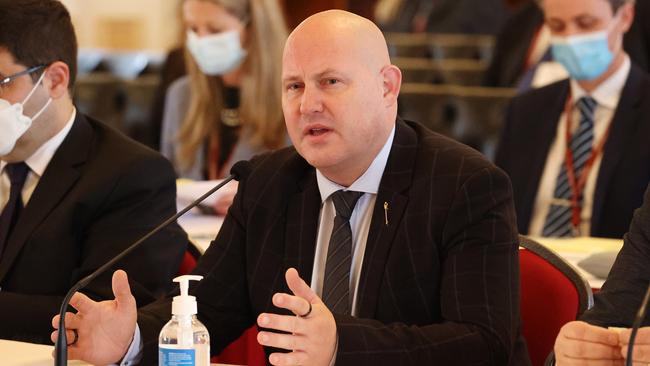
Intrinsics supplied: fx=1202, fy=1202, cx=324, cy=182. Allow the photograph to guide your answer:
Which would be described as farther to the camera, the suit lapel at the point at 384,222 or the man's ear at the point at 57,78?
the man's ear at the point at 57,78

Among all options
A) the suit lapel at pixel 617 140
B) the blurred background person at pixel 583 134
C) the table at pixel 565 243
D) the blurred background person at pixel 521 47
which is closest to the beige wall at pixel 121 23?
the blurred background person at pixel 521 47

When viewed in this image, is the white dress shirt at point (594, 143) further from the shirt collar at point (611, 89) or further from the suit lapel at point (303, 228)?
the suit lapel at point (303, 228)

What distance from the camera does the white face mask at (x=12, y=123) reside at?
3.00 meters

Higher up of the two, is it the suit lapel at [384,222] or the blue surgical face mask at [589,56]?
the blue surgical face mask at [589,56]

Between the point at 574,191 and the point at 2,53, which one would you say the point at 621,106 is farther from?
the point at 2,53

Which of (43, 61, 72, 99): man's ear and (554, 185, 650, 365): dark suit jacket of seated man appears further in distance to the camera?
(43, 61, 72, 99): man's ear

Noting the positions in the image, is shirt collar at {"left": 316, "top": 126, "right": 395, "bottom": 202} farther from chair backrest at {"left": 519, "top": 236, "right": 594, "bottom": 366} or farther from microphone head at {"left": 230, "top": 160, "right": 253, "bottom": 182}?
chair backrest at {"left": 519, "top": 236, "right": 594, "bottom": 366}

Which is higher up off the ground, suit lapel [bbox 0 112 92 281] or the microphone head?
the microphone head

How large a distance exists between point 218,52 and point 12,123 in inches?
87.6

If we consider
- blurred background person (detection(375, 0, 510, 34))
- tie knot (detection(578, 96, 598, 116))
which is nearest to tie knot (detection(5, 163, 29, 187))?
tie knot (detection(578, 96, 598, 116))

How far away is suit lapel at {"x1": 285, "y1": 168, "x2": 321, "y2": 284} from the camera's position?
8.32ft

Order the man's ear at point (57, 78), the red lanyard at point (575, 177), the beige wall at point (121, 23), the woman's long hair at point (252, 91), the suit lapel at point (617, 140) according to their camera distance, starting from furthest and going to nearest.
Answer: the beige wall at point (121, 23) → the woman's long hair at point (252, 91) → the red lanyard at point (575, 177) → the suit lapel at point (617, 140) → the man's ear at point (57, 78)

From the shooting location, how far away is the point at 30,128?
10.0 ft

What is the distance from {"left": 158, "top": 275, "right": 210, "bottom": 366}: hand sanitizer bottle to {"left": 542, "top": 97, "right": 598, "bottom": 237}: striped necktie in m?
2.68
